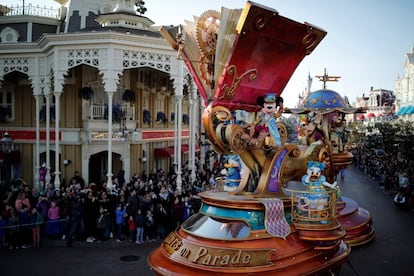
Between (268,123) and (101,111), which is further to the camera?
(101,111)

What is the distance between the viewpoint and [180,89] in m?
20.1

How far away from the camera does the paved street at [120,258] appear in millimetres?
11062

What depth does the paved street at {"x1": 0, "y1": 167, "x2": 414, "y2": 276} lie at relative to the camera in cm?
1106

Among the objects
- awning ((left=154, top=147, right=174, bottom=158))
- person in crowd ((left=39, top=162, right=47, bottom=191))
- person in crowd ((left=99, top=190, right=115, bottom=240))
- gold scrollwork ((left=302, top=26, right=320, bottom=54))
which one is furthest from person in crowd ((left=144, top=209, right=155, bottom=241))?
awning ((left=154, top=147, right=174, bottom=158))

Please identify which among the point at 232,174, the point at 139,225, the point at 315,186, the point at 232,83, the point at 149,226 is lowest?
the point at 149,226

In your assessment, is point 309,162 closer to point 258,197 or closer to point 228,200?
point 258,197

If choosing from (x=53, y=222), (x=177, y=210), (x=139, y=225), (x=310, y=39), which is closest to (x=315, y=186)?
(x=310, y=39)

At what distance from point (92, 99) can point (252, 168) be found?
51.7 ft

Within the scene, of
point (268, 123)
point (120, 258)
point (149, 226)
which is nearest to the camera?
point (268, 123)

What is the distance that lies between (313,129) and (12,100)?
59.5ft

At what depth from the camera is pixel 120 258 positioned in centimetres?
1235

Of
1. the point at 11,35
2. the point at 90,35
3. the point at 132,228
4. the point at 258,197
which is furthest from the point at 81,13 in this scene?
the point at 258,197

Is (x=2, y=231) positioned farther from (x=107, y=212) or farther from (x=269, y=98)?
(x=269, y=98)

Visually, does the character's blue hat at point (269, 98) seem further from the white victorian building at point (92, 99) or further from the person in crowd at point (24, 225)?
the white victorian building at point (92, 99)
